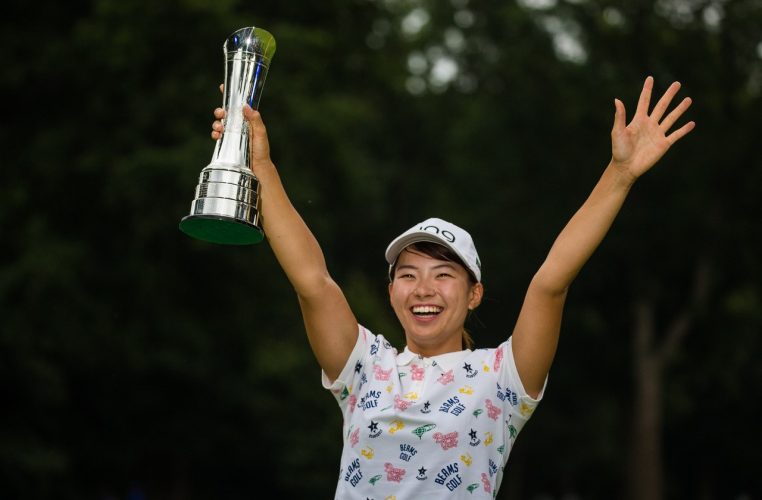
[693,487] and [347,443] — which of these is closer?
[347,443]

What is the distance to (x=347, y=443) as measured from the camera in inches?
153

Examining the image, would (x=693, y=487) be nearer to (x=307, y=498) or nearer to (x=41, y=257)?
(x=307, y=498)

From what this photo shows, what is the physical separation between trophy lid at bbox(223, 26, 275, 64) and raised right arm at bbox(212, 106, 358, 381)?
0.23 metres

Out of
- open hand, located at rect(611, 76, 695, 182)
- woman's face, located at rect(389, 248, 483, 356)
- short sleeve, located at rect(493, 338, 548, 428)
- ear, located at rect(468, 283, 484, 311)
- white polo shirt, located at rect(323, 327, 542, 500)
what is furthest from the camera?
ear, located at rect(468, 283, 484, 311)

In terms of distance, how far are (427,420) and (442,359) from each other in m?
0.31

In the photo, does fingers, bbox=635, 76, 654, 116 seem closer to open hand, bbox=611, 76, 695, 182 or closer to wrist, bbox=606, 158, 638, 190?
open hand, bbox=611, 76, 695, 182

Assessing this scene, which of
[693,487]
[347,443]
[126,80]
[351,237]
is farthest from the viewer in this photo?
[693,487]

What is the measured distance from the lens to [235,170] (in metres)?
3.84

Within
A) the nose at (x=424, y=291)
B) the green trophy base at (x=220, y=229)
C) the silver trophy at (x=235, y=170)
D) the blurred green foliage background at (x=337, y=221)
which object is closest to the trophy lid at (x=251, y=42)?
the silver trophy at (x=235, y=170)

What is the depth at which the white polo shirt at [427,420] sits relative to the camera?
3.69 metres

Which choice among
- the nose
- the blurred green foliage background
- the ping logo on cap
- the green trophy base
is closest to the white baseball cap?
the ping logo on cap

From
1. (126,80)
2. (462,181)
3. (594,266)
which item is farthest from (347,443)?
(462,181)

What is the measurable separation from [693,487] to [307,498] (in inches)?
638

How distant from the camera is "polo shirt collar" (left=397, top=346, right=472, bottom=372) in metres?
3.96
